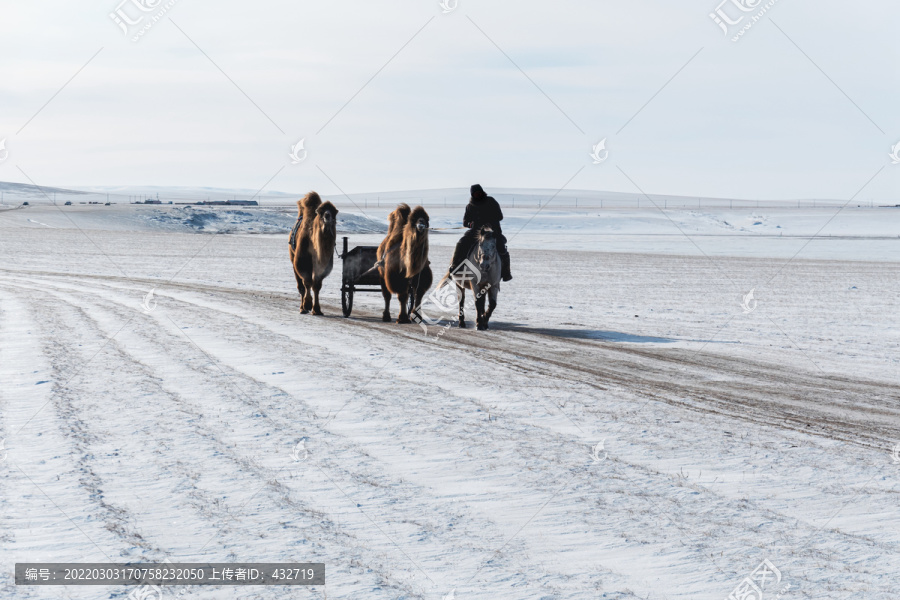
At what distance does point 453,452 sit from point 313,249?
10296 mm

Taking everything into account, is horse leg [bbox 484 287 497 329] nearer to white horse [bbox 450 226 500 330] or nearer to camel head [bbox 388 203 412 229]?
white horse [bbox 450 226 500 330]

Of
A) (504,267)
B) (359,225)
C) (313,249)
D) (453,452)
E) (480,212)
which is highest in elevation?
(359,225)

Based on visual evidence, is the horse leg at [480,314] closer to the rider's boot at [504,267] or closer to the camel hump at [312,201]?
the rider's boot at [504,267]

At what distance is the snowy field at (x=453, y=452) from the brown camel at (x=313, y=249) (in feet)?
3.07

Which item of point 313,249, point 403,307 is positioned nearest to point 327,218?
point 313,249

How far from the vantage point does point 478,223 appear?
1594cm

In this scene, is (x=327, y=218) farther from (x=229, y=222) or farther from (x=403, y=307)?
(x=229, y=222)

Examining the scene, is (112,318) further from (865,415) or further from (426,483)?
(865,415)

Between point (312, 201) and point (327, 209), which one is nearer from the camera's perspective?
point (327, 209)

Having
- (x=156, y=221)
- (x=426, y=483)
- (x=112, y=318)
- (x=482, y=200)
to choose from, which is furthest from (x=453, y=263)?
(x=156, y=221)

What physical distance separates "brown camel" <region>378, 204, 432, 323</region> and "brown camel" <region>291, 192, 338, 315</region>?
1.05 metres

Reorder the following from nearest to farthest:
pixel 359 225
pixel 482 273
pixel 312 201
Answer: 1. pixel 482 273
2. pixel 312 201
3. pixel 359 225

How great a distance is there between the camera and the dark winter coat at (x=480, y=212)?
627 inches

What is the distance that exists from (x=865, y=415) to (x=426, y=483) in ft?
16.3
